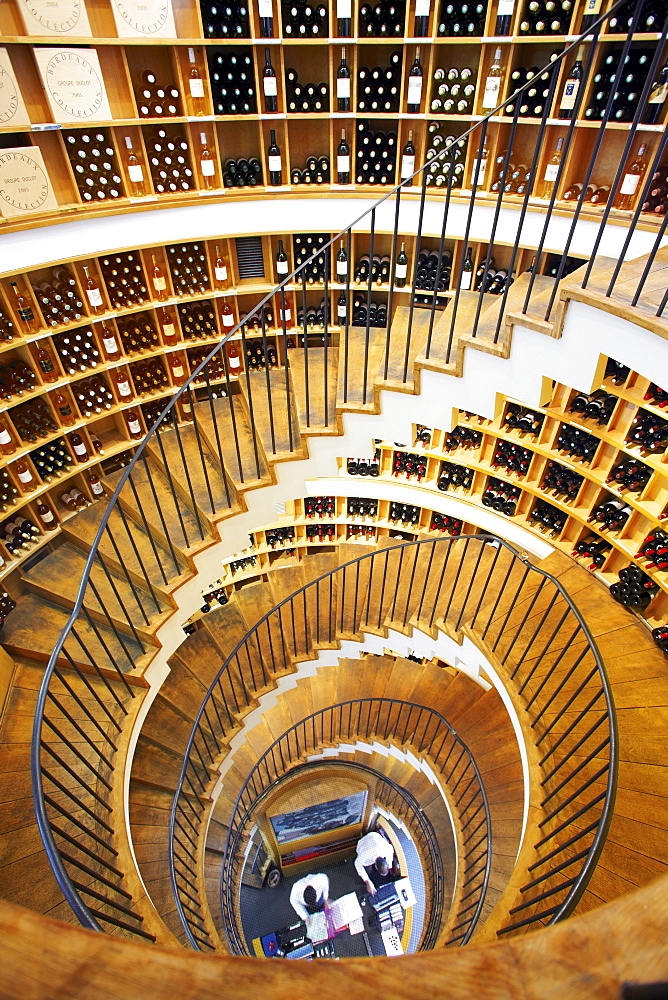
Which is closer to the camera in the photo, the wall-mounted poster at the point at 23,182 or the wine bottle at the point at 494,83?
the wall-mounted poster at the point at 23,182

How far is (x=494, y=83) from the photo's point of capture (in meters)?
3.93

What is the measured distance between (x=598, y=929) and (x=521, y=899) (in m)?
2.44

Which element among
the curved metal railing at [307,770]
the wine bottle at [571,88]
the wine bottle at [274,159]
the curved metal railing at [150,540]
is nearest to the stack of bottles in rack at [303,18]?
the wine bottle at [274,159]

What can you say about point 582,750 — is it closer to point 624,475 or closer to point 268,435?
point 624,475

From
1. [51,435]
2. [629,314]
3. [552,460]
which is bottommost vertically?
[552,460]

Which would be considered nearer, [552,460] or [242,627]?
[552,460]

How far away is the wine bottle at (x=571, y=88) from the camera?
11.8 ft

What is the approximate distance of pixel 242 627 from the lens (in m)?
5.77

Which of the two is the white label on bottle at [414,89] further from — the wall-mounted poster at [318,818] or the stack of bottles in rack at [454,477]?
the wall-mounted poster at [318,818]

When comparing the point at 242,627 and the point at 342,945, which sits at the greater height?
the point at 242,627

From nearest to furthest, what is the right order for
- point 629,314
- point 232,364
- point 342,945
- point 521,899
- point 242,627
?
point 629,314 < point 521,899 < point 232,364 < point 242,627 < point 342,945

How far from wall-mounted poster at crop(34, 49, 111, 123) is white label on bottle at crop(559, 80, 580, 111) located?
3234mm

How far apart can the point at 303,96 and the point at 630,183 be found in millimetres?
2684

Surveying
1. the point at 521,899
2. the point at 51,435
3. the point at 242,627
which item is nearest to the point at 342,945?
the point at 242,627
